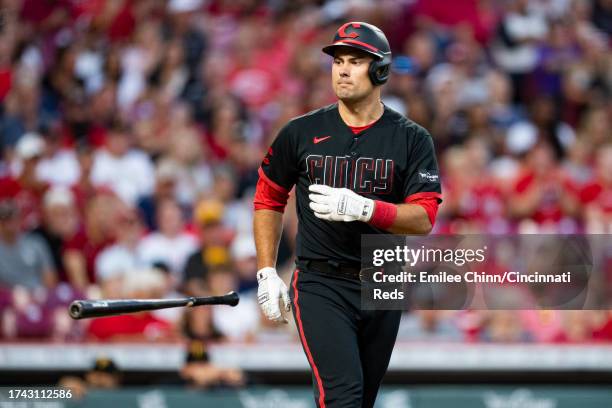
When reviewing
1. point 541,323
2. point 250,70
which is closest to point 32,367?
point 541,323

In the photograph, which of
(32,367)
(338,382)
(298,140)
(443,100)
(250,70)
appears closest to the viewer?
(338,382)

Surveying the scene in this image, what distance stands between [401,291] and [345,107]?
953mm

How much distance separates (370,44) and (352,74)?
16cm

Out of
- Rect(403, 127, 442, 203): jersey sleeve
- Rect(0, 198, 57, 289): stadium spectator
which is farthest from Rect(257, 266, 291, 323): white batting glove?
Rect(0, 198, 57, 289): stadium spectator

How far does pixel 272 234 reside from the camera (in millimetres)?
5242

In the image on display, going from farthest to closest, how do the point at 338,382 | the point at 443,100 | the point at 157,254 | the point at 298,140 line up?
the point at 443,100 → the point at 157,254 → the point at 298,140 → the point at 338,382

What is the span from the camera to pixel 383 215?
479 centimetres

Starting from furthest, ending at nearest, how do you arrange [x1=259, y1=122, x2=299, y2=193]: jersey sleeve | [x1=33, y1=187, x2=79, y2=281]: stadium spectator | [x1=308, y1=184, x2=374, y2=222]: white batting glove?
[x1=33, y1=187, x2=79, y2=281]: stadium spectator, [x1=259, y1=122, x2=299, y2=193]: jersey sleeve, [x1=308, y1=184, x2=374, y2=222]: white batting glove

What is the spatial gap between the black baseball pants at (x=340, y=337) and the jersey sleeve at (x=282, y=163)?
17.1 inches

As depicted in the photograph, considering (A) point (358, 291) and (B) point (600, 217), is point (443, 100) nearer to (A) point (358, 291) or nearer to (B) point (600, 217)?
(B) point (600, 217)

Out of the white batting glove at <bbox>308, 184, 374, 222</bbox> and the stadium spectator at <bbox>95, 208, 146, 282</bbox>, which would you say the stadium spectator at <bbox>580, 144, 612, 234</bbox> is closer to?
the stadium spectator at <bbox>95, 208, 146, 282</bbox>

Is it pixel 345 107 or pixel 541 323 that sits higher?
pixel 345 107

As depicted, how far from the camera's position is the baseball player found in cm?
489

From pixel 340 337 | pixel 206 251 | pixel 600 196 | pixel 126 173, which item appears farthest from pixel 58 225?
pixel 340 337
